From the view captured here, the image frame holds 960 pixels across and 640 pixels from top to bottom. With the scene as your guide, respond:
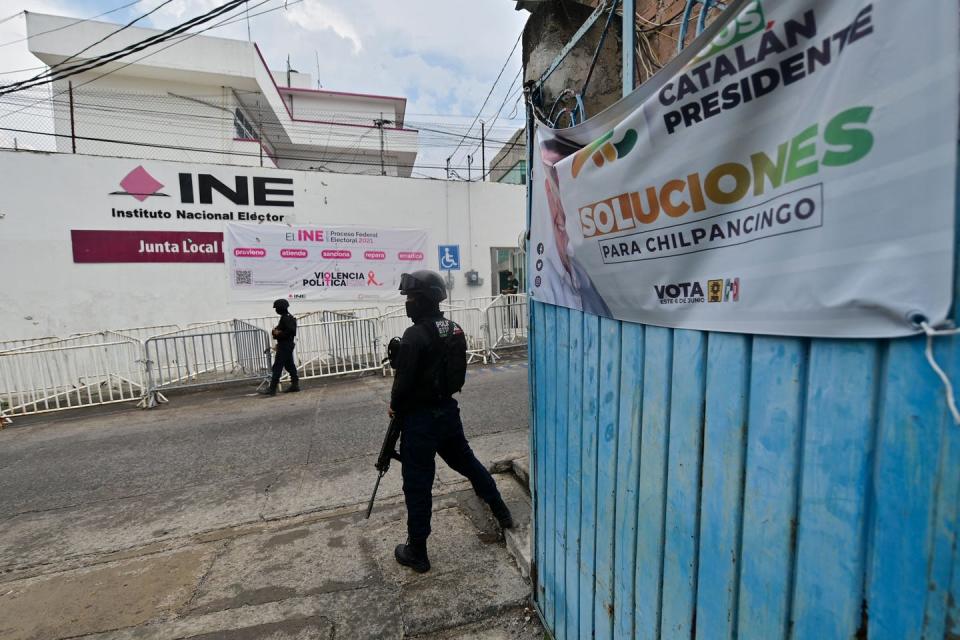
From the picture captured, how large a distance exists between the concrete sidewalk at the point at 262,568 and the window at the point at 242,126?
1316cm

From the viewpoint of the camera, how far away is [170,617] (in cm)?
276

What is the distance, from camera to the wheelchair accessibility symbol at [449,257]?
1241cm

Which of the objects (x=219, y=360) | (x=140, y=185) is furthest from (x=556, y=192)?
(x=140, y=185)

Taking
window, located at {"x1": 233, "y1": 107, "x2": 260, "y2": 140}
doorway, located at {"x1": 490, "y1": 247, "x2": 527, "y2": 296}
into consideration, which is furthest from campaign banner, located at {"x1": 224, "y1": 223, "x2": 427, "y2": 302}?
window, located at {"x1": 233, "y1": 107, "x2": 260, "y2": 140}

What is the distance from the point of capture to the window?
1410 cm

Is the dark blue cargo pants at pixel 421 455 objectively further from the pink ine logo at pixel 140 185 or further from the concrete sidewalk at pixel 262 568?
the pink ine logo at pixel 140 185

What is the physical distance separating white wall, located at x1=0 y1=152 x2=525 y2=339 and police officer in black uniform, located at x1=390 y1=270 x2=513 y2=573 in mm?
9108

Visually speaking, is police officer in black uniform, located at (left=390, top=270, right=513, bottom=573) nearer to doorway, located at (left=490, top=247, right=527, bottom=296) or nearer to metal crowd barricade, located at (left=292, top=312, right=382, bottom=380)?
metal crowd barricade, located at (left=292, top=312, right=382, bottom=380)

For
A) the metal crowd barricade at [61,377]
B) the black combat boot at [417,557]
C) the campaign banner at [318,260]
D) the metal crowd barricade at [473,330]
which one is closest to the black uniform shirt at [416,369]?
the black combat boot at [417,557]

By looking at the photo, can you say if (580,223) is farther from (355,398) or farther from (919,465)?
(355,398)

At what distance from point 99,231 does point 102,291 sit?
4.20 feet

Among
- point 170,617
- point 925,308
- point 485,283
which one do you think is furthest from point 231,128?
point 925,308

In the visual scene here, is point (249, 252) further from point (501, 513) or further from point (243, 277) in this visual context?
point (501, 513)

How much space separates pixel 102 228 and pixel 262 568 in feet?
32.9
